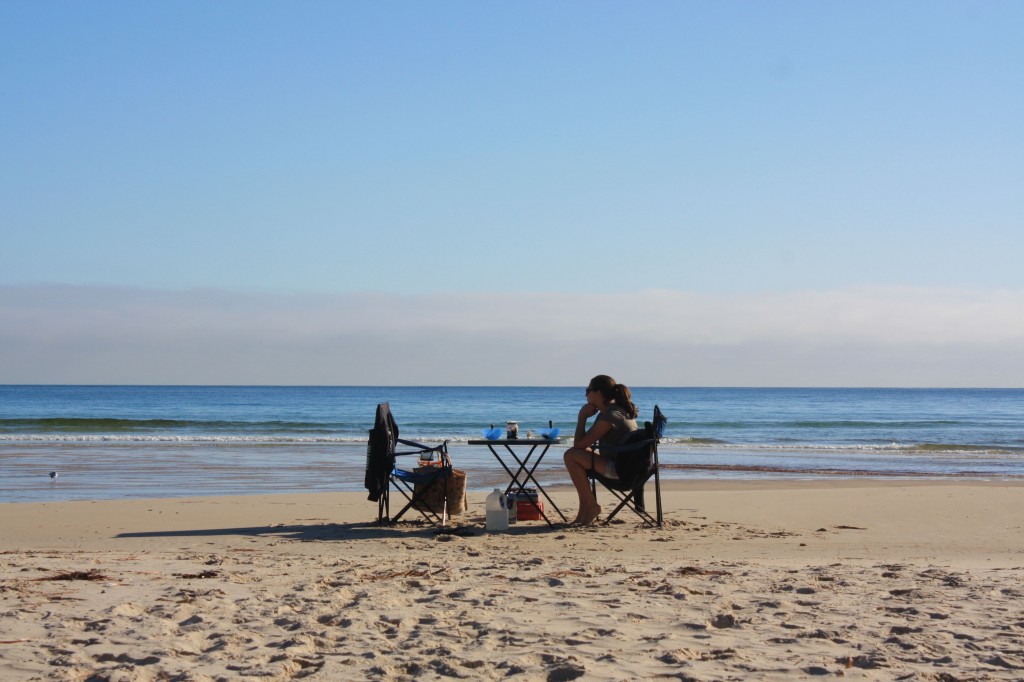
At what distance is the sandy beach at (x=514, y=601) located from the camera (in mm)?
3486

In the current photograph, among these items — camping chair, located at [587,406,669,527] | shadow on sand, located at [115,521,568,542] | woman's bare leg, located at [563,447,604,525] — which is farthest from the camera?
woman's bare leg, located at [563,447,604,525]

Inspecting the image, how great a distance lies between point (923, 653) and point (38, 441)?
71.6 ft

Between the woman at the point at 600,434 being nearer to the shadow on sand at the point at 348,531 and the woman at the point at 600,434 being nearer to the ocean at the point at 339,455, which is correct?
the shadow on sand at the point at 348,531

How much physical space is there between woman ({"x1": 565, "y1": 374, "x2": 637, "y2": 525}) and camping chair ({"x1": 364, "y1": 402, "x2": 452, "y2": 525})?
102cm

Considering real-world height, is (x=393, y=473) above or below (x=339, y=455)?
above

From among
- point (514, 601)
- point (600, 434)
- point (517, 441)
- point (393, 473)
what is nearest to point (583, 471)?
point (600, 434)

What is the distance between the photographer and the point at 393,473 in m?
7.62

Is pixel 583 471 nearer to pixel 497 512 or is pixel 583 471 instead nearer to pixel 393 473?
pixel 497 512

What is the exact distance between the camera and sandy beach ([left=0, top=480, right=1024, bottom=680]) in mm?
3486

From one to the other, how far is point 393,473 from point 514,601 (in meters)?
3.32

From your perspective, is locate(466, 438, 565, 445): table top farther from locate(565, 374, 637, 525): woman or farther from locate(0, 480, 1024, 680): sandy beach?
locate(0, 480, 1024, 680): sandy beach

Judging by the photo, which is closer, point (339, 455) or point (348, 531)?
point (348, 531)

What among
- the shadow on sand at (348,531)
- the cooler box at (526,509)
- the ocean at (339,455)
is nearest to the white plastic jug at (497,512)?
the shadow on sand at (348,531)

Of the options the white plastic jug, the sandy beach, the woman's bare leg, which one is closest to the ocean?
the woman's bare leg
